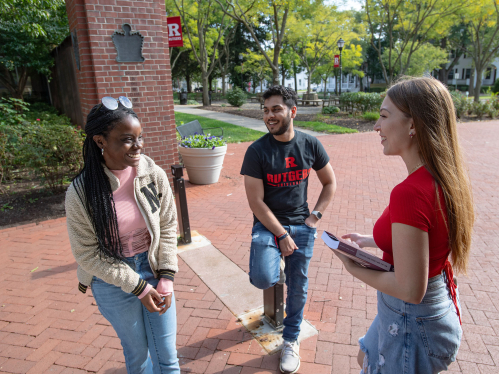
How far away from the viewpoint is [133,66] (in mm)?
5816

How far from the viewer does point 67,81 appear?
394 inches

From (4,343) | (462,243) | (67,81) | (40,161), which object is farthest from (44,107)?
(462,243)

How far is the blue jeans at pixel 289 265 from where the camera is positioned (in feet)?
7.54

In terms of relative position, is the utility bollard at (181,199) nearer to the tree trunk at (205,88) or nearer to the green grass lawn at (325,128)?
the green grass lawn at (325,128)

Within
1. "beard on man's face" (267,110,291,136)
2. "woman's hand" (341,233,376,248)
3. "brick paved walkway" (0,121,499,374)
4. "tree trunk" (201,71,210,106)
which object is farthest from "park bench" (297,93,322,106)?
"woman's hand" (341,233,376,248)

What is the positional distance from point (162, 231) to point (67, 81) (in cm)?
978

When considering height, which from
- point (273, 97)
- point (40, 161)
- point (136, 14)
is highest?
point (136, 14)

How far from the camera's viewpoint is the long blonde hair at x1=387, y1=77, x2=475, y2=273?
135cm

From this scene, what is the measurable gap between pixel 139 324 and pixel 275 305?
1.24 metres

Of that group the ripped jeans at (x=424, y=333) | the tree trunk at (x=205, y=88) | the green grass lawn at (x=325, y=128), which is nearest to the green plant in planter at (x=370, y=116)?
the green grass lawn at (x=325, y=128)

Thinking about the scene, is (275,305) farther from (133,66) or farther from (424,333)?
(133,66)

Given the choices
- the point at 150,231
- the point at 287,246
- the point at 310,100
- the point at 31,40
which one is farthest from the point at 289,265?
the point at 310,100

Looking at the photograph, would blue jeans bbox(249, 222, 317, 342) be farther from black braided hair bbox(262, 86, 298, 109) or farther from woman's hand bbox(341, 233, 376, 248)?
black braided hair bbox(262, 86, 298, 109)

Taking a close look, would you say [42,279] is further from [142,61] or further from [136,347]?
[142,61]
